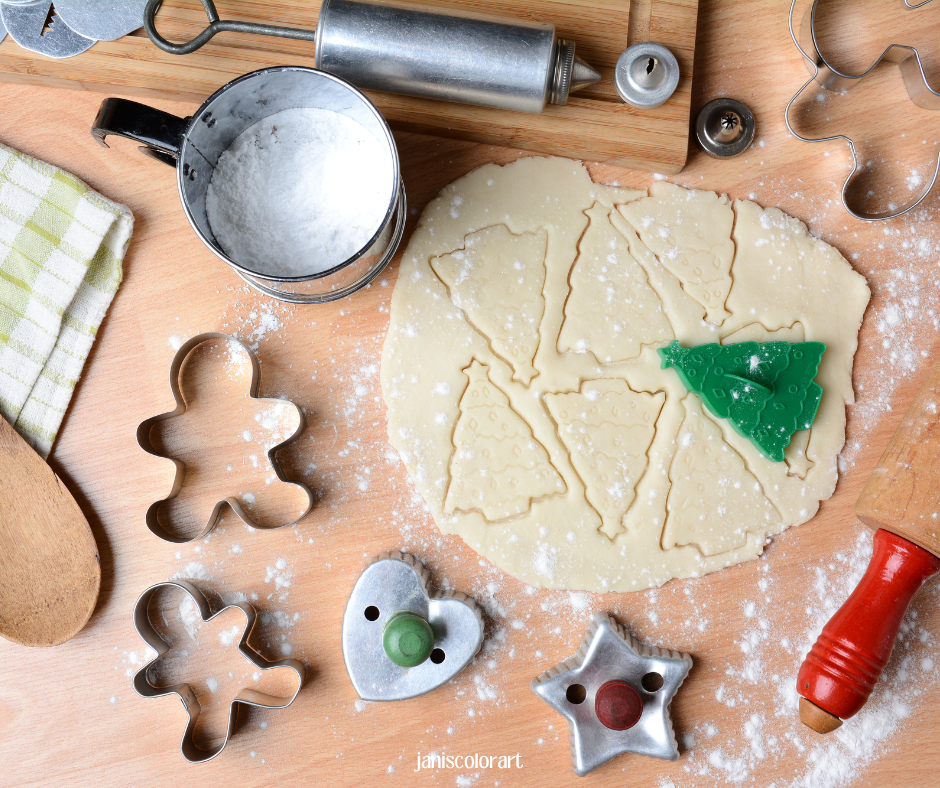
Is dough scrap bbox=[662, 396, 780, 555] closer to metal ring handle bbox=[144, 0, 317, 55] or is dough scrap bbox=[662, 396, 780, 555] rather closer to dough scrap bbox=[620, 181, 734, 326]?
dough scrap bbox=[620, 181, 734, 326]

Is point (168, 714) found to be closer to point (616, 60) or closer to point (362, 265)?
point (362, 265)

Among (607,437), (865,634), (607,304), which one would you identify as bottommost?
(865,634)

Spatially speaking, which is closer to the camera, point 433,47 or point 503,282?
point 433,47

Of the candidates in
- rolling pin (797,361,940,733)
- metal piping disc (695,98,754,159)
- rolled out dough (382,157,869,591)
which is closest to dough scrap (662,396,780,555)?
rolled out dough (382,157,869,591)

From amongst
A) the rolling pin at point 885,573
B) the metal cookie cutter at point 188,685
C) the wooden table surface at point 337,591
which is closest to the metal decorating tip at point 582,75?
the wooden table surface at point 337,591

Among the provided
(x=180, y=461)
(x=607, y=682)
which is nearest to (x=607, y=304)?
(x=607, y=682)

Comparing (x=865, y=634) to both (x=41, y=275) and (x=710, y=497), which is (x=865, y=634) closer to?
(x=710, y=497)
